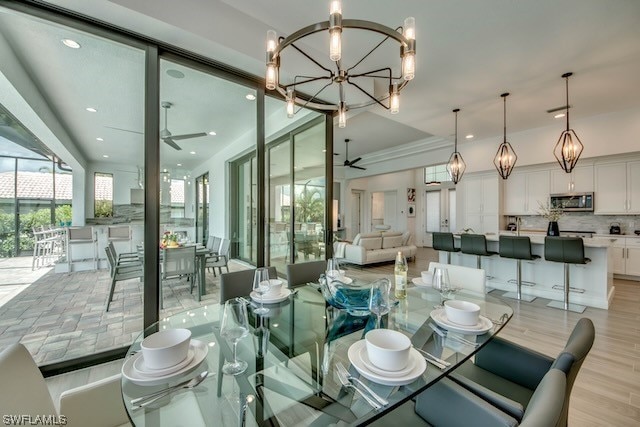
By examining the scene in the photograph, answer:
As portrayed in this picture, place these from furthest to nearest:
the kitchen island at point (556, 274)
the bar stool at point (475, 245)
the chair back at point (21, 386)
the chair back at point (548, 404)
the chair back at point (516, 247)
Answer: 1. the bar stool at point (475, 245)
2. the chair back at point (516, 247)
3. the kitchen island at point (556, 274)
4. the chair back at point (21, 386)
5. the chair back at point (548, 404)

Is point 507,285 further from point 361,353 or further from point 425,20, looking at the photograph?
point 361,353

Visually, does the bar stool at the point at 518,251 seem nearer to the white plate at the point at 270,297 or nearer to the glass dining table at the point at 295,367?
the glass dining table at the point at 295,367

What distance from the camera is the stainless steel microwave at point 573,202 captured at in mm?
5324

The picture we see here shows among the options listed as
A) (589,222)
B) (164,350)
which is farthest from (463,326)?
(589,222)

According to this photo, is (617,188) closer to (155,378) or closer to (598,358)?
(598,358)

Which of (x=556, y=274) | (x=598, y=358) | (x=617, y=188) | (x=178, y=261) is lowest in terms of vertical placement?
(x=598, y=358)

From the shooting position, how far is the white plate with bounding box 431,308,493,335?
1.34m

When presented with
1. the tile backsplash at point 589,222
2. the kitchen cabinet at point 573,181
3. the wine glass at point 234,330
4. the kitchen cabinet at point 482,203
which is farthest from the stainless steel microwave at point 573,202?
the wine glass at point 234,330

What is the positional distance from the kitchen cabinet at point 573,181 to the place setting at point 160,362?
7435 mm

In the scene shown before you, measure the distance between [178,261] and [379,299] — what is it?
10.1 ft

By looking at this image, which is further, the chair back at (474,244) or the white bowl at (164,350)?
the chair back at (474,244)

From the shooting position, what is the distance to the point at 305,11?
221cm

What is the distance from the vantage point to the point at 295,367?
46.4 inches

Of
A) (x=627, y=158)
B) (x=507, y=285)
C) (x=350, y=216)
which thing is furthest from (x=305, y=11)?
(x=350, y=216)
